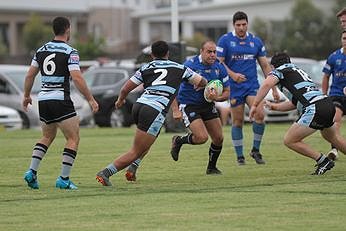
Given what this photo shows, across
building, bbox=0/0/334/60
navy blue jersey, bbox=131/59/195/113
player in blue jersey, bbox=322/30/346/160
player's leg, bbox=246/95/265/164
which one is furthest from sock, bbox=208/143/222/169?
building, bbox=0/0/334/60

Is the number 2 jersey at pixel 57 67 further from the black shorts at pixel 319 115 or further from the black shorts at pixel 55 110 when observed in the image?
the black shorts at pixel 319 115

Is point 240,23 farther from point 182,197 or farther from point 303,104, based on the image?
point 182,197

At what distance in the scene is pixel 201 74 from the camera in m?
15.4

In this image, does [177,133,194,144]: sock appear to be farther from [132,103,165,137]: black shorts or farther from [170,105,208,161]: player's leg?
[132,103,165,137]: black shorts

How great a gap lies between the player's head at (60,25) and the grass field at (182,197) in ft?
6.44

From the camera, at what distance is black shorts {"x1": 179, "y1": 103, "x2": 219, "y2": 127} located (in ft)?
49.9

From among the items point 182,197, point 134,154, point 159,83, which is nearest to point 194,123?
point 159,83

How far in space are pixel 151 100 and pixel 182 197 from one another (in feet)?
5.73

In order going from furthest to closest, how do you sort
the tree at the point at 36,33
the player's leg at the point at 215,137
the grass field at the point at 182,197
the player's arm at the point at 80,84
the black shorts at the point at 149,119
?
the tree at the point at 36,33
the player's leg at the point at 215,137
the black shorts at the point at 149,119
the player's arm at the point at 80,84
the grass field at the point at 182,197

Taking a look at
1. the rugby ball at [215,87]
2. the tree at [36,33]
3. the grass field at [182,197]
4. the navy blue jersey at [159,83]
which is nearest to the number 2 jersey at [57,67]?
the navy blue jersey at [159,83]

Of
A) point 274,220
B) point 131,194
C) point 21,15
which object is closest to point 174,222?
point 274,220

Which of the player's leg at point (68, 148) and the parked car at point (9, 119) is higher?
the player's leg at point (68, 148)

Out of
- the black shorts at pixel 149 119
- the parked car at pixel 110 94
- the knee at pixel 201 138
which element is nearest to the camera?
the black shorts at pixel 149 119

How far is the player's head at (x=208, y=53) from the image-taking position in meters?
15.2
